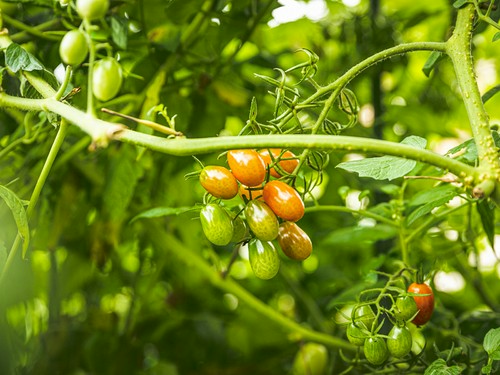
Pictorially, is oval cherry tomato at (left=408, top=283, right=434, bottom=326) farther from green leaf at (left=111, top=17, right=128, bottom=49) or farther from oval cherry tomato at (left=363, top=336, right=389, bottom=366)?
green leaf at (left=111, top=17, right=128, bottom=49)

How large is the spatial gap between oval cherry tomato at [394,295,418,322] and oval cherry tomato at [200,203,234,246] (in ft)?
0.65

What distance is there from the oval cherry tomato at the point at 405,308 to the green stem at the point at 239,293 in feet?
1.17

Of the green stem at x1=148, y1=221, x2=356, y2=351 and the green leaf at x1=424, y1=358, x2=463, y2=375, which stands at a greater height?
the green leaf at x1=424, y1=358, x2=463, y2=375

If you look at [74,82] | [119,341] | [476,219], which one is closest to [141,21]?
[74,82]

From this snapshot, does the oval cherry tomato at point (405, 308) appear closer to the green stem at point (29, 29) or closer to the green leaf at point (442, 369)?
the green leaf at point (442, 369)

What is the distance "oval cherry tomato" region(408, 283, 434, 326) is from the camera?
27.9 inches

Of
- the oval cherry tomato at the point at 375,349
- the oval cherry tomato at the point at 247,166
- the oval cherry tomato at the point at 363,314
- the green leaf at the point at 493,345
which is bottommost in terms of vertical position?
the oval cherry tomato at the point at 363,314

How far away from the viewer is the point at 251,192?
2.08ft

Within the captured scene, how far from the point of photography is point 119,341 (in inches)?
52.9

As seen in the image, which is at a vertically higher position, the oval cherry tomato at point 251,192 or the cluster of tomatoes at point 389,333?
the oval cherry tomato at point 251,192

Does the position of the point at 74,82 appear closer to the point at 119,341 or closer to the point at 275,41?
the point at 119,341

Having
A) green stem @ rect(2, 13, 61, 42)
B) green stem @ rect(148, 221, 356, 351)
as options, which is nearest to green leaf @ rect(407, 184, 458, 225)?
green stem @ rect(148, 221, 356, 351)

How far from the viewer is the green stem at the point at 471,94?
0.51 m

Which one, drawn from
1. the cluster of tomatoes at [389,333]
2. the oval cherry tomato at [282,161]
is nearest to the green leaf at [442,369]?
the cluster of tomatoes at [389,333]
